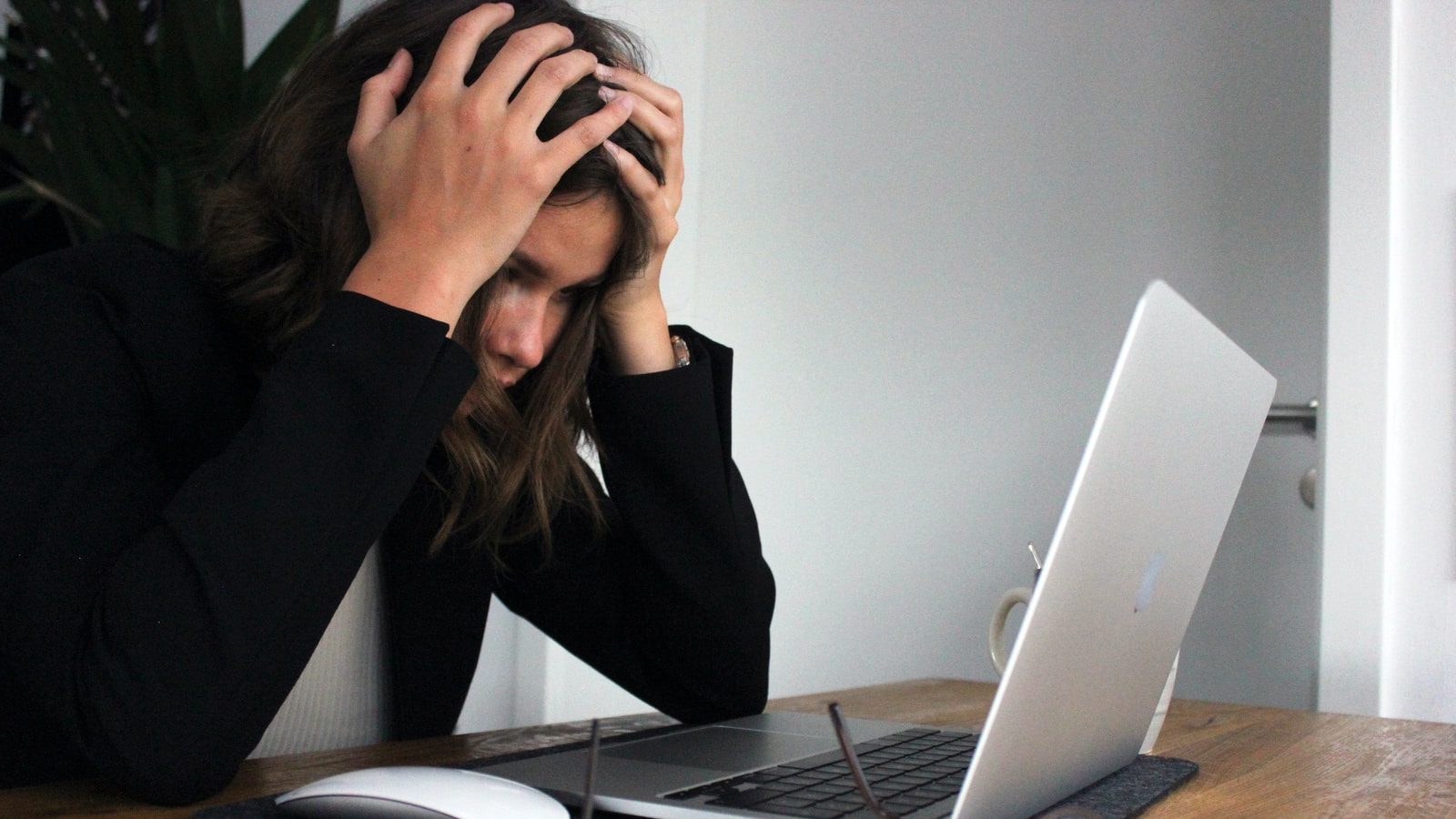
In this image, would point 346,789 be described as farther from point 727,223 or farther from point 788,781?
point 727,223

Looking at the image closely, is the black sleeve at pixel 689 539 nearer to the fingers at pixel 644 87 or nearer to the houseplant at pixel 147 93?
the fingers at pixel 644 87

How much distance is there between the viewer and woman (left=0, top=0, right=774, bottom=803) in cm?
63

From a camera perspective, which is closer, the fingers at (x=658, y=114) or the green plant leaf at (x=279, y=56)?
the fingers at (x=658, y=114)

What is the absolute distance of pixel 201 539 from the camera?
625 millimetres

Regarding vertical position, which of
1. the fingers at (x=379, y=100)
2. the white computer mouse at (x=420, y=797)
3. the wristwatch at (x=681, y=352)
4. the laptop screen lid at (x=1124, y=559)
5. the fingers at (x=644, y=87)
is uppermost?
the fingers at (x=644, y=87)

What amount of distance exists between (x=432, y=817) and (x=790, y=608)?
2001 millimetres

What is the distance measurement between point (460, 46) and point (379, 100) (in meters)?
0.07

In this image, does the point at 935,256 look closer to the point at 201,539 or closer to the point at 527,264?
the point at 527,264

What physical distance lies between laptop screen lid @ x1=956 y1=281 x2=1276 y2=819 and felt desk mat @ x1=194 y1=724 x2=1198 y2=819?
0.04 ft

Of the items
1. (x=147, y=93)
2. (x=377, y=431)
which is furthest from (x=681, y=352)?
(x=147, y=93)

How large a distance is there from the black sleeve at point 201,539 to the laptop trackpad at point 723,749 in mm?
213

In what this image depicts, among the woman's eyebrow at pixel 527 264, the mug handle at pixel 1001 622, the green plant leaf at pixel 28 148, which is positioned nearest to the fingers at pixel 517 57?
the woman's eyebrow at pixel 527 264

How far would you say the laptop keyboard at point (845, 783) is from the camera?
1.90 ft

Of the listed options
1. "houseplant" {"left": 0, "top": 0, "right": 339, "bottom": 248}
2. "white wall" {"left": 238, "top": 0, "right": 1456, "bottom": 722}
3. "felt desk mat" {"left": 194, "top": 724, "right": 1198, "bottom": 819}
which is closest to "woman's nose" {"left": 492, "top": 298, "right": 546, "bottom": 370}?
"felt desk mat" {"left": 194, "top": 724, "right": 1198, "bottom": 819}
